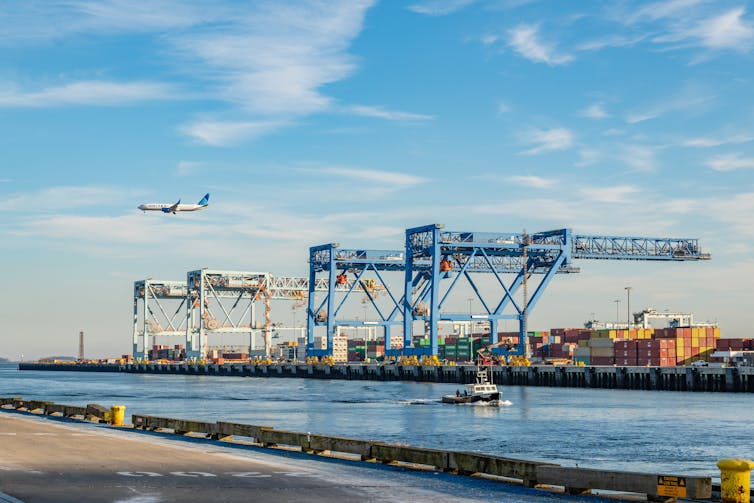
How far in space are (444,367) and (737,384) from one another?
140 feet

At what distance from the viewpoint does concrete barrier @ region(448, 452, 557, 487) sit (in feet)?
81.5

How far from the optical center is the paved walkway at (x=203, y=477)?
22250 mm

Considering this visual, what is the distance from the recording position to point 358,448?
30.2 m

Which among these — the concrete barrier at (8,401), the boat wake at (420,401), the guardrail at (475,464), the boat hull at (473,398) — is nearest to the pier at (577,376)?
the boat wake at (420,401)

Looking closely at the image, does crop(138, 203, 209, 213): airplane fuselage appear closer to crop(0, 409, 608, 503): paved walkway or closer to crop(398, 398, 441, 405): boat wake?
crop(398, 398, 441, 405): boat wake

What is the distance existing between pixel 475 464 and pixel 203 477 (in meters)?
7.45

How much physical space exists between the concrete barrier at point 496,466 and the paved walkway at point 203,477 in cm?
36

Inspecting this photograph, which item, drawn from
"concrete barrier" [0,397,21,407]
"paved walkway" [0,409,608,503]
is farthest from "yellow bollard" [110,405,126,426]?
"concrete barrier" [0,397,21,407]

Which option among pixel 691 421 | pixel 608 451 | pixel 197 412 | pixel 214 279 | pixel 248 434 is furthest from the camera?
pixel 214 279

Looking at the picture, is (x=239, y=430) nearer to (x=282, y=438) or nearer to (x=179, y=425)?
(x=282, y=438)

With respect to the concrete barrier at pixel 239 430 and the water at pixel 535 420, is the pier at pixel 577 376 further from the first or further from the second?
the concrete barrier at pixel 239 430

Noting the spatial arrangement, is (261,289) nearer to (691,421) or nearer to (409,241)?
(409,241)

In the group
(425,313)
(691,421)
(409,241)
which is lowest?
(691,421)

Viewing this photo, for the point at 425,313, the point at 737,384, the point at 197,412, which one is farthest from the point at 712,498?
the point at 425,313
